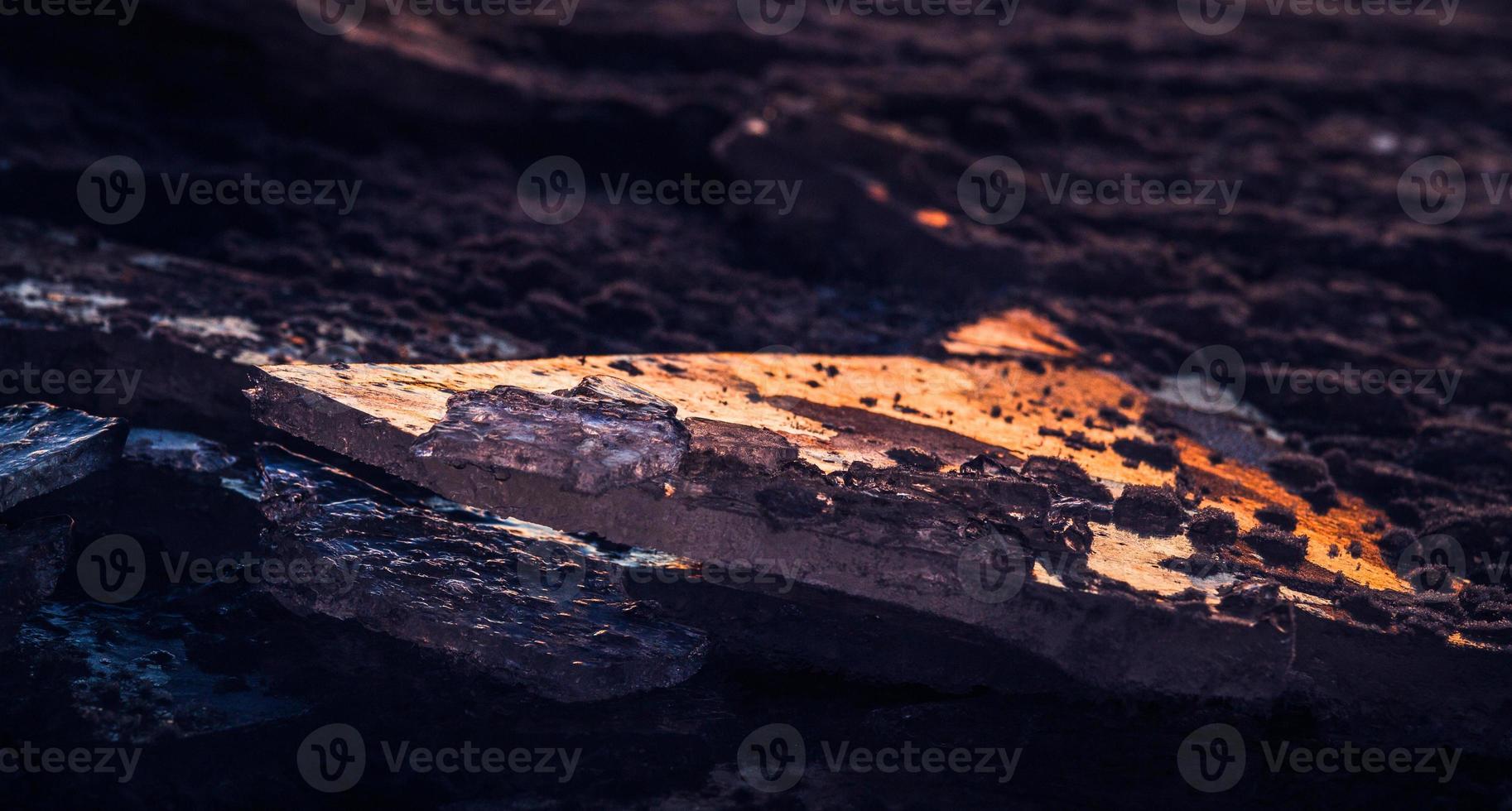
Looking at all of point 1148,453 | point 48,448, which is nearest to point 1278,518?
point 1148,453

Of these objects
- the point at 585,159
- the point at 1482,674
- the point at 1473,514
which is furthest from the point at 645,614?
the point at 585,159

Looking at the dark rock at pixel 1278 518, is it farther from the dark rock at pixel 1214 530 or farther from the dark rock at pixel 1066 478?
the dark rock at pixel 1066 478

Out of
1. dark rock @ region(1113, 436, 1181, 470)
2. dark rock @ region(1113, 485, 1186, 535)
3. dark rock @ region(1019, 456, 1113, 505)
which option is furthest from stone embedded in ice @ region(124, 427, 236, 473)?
dark rock @ region(1113, 436, 1181, 470)

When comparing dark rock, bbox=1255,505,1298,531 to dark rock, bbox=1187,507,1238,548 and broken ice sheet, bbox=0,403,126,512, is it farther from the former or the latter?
broken ice sheet, bbox=0,403,126,512

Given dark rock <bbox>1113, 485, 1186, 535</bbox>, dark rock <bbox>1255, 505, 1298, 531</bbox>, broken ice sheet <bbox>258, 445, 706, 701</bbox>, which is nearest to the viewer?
broken ice sheet <bbox>258, 445, 706, 701</bbox>

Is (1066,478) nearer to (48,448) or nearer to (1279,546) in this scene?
(1279,546)

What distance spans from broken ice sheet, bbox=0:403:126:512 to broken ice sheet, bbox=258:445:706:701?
17.7 inches

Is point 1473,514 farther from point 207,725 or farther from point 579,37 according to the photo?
point 579,37

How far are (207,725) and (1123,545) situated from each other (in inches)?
104

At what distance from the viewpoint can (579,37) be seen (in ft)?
29.9

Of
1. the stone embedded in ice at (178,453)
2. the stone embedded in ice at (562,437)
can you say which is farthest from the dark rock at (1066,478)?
the stone embedded in ice at (178,453)

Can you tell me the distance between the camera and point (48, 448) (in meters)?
3.48

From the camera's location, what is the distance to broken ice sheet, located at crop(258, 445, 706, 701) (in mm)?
3355

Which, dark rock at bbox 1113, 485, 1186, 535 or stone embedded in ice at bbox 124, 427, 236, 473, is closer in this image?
dark rock at bbox 1113, 485, 1186, 535
